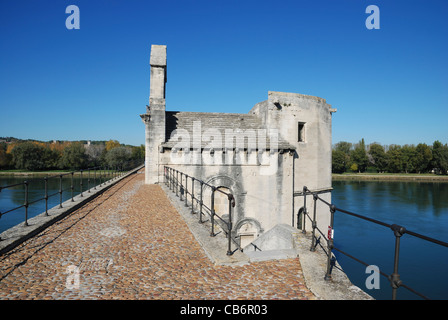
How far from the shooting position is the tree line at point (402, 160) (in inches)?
2936

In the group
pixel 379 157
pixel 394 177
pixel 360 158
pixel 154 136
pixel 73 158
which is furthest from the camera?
pixel 379 157

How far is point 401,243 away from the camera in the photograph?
26.3 m

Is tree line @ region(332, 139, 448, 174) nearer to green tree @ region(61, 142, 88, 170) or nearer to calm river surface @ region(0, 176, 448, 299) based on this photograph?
calm river surface @ region(0, 176, 448, 299)

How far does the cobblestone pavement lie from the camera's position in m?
3.25

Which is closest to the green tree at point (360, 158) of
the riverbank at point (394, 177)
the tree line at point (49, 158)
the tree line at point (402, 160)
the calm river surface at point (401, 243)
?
the tree line at point (402, 160)

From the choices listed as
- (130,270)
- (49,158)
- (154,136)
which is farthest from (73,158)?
(130,270)

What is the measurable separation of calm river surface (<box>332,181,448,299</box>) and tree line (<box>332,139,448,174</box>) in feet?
125

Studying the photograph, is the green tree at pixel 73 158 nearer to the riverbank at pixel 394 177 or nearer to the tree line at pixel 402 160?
the riverbank at pixel 394 177

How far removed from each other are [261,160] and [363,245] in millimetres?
15342

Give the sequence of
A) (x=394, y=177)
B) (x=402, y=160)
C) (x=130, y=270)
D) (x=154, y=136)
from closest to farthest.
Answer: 1. (x=130, y=270)
2. (x=154, y=136)
3. (x=394, y=177)
4. (x=402, y=160)

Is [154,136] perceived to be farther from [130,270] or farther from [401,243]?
[401,243]

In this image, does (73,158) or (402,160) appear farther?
(402,160)

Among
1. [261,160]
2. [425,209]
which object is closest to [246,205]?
[261,160]

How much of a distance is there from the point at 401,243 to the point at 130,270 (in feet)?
97.3
